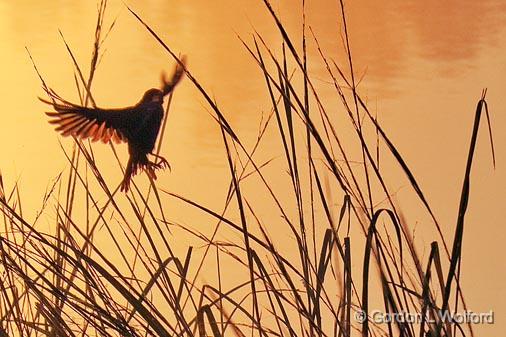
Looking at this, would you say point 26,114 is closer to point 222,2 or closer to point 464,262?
point 222,2

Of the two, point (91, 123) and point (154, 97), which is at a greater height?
point (154, 97)

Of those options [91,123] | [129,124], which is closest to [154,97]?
[129,124]

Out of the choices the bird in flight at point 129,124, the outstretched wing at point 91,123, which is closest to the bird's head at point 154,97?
the bird in flight at point 129,124

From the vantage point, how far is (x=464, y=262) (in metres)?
1.85

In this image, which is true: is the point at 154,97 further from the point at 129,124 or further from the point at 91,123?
the point at 91,123

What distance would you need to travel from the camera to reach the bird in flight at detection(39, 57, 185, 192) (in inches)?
48.6

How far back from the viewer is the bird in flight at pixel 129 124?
4.05 ft

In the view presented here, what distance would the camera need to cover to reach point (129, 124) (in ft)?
4.62

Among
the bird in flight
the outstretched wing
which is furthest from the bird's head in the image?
the outstretched wing

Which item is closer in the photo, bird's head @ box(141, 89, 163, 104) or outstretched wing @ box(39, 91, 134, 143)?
outstretched wing @ box(39, 91, 134, 143)

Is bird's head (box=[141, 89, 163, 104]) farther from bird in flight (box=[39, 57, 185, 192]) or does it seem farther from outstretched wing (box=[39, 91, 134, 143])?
outstretched wing (box=[39, 91, 134, 143])

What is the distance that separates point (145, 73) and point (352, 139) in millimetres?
428

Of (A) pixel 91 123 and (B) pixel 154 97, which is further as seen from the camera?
(B) pixel 154 97

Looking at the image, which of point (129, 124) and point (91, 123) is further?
point (129, 124)
